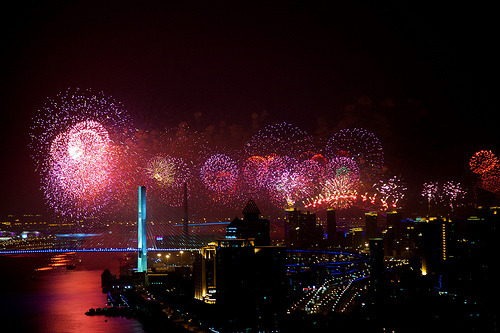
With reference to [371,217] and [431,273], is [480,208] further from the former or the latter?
[371,217]

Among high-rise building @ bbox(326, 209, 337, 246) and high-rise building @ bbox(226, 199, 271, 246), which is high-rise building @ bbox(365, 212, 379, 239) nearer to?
high-rise building @ bbox(326, 209, 337, 246)

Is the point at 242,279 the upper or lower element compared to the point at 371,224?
lower

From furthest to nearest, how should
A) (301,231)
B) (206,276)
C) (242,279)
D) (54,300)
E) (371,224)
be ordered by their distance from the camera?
(371,224) → (301,231) → (54,300) → (206,276) → (242,279)

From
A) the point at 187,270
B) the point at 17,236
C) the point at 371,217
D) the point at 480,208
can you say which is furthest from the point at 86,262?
the point at 480,208

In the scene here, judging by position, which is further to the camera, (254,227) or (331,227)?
(331,227)

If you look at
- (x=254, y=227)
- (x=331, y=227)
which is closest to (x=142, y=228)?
(x=254, y=227)

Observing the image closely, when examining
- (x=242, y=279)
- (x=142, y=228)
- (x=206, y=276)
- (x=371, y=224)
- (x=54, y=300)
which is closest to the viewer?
(x=242, y=279)

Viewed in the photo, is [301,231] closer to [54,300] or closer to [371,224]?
[371,224]

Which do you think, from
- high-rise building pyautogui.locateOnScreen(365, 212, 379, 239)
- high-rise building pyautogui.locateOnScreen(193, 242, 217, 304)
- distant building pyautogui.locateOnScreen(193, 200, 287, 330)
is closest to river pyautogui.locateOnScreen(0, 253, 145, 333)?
high-rise building pyautogui.locateOnScreen(193, 242, 217, 304)

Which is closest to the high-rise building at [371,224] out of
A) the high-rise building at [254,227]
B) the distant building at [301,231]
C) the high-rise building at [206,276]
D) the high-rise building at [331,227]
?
the high-rise building at [331,227]
